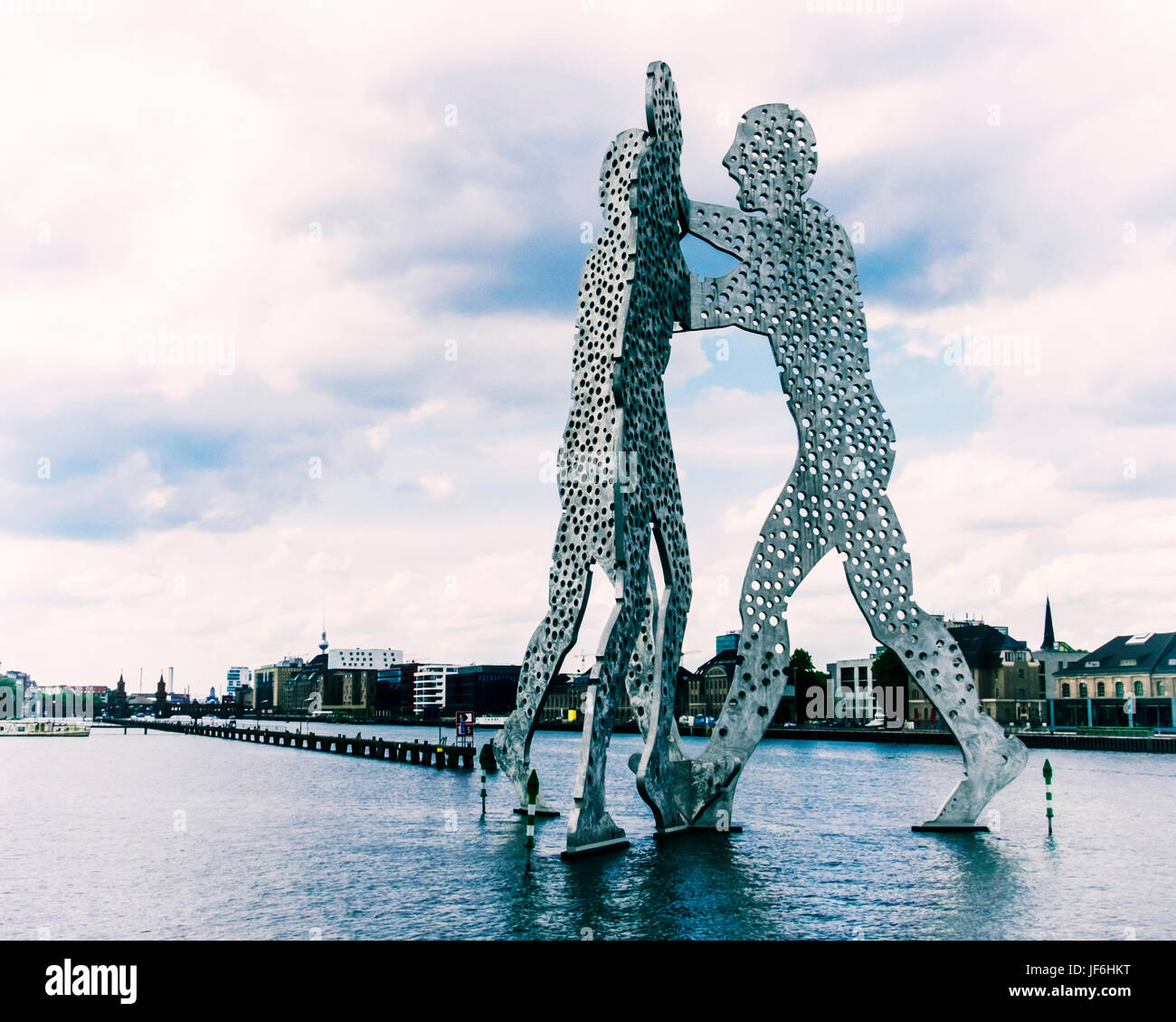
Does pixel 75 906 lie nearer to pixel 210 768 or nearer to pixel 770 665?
pixel 770 665

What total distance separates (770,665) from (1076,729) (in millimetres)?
79457

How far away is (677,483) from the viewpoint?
30.1 meters

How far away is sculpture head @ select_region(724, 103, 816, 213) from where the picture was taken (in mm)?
31281

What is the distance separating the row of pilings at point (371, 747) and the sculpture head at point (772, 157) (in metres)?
39.1

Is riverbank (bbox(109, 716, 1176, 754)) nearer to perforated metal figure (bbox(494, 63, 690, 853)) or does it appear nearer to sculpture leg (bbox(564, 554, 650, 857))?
perforated metal figure (bbox(494, 63, 690, 853))

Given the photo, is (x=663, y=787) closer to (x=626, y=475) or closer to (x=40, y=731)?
(x=626, y=475)

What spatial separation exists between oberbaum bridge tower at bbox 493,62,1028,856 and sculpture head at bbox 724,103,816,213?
0.05 meters

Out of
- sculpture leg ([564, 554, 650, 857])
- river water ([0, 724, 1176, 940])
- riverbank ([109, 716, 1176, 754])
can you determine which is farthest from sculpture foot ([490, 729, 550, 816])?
riverbank ([109, 716, 1176, 754])

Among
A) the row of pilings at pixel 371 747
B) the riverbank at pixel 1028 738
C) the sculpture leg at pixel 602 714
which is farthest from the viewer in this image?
the riverbank at pixel 1028 738

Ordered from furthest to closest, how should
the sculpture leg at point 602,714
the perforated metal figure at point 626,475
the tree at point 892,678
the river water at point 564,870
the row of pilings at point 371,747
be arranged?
the tree at point 892,678, the row of pilings at point 371,747, the perforated metal figure at point 626,475, the sculpture leg at point 602,714, the river water at point 564,870

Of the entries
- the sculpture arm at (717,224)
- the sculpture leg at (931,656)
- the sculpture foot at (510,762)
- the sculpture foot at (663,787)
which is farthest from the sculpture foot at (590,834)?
the sculpture arm at (717,224)

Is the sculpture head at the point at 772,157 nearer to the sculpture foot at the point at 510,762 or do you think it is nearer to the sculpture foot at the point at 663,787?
the sculpture foot at the point at 663,787

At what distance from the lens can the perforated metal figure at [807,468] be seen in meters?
29.7

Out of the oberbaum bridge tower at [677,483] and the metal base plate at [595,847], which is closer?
the metal base plate at [595,847]
